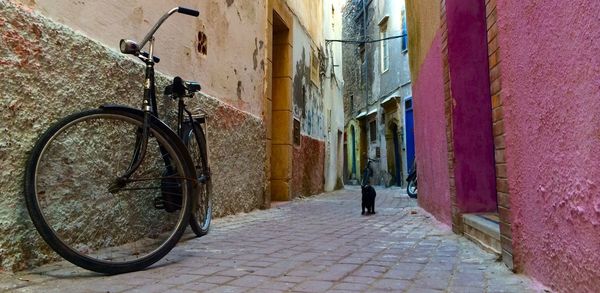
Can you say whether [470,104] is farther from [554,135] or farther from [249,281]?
[249,281]

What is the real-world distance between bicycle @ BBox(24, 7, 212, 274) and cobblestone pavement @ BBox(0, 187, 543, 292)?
0.53 ft

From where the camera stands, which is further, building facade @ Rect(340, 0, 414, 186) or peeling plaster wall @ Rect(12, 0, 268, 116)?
building facade @ Rect(340, 0, 414, 186)

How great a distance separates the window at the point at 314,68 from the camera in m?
10.8

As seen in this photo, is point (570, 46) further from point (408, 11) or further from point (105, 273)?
point (408, 11)

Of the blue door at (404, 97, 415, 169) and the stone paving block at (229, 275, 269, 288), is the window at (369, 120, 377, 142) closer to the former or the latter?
the blue door at (404, 97, 415, 169)

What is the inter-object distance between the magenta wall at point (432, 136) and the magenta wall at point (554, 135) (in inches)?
75.2

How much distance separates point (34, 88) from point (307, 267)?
5.42 ft

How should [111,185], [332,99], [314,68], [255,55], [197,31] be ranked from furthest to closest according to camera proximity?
1. [332,99]
2. [314,68]
3. [255,55]
4. [197,31]
5. [111,185]

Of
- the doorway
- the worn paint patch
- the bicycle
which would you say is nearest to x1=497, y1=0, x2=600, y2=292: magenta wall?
the bicycle

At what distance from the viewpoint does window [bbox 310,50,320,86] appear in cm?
1077

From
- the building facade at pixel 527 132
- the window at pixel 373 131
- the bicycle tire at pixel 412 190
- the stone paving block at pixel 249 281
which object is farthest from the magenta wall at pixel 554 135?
the window at pixel 373 131

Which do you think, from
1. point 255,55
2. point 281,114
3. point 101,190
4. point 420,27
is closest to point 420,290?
point 101,190

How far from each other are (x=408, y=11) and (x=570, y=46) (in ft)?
17.5

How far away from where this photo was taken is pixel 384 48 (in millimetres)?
18094
